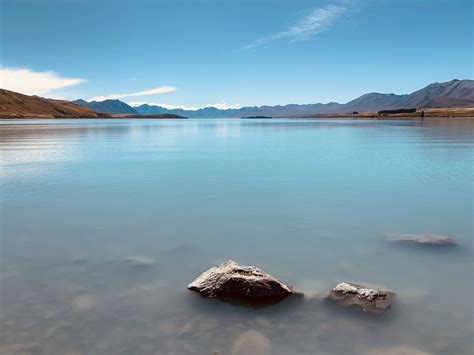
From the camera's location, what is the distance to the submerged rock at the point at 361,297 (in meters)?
8.69

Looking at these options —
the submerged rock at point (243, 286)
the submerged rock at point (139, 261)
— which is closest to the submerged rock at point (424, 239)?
the submerged rock at point (243, 286)

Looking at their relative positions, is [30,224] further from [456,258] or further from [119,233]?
[456,258]

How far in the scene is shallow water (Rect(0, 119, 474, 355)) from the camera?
302 inches

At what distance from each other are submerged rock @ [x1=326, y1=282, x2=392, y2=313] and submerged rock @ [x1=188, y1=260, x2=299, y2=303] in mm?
1070

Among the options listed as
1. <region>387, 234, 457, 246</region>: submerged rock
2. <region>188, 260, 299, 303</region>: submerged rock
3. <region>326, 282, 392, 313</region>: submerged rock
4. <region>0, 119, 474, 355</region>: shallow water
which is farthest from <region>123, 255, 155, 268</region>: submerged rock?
<region>387, 234, 457, 246</region>: submerged rock

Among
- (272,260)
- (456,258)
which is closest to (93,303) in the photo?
(272,260)

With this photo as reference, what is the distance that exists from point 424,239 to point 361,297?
218 inches

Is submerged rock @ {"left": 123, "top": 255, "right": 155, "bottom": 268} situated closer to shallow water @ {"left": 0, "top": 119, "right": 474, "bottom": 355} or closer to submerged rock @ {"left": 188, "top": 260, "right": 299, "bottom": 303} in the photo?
shallow water @ {"left": 0, "top": 119, "right": 474, "bottom": 355}

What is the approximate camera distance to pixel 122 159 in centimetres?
3675

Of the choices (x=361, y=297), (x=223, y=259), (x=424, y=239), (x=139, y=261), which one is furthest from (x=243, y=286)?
(x=424, y=239)

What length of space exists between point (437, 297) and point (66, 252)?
10.7 metres

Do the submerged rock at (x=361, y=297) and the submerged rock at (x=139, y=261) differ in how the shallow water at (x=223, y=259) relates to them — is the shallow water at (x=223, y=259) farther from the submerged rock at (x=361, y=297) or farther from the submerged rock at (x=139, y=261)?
the submerged rock at (x=361, y=297)

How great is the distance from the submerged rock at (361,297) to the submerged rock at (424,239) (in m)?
4.25

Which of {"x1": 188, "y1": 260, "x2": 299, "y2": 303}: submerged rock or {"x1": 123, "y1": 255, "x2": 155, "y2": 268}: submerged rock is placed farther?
{"x1": 123, "y1": 255, "x2": 155, "y2": 268}: submerged rock
